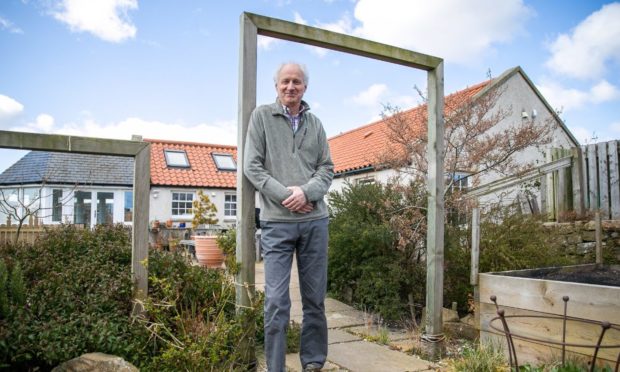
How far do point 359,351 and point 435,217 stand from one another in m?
1.20

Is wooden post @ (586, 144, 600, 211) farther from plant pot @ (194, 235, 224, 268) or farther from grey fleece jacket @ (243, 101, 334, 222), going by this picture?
plant pot @ (194, 235, 224, 268)

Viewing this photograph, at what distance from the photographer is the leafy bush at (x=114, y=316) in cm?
236

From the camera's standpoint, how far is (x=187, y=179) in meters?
15.1

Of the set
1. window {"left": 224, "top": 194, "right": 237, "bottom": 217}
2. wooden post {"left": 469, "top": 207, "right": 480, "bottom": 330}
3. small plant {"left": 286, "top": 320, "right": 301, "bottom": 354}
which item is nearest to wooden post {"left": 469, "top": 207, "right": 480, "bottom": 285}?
wooden post {"left": 469, "top": 207, "right": 480, "bottom": 330}

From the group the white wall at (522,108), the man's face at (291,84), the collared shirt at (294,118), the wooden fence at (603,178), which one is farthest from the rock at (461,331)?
the white wall at (522,108)

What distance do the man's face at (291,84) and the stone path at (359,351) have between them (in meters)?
1.71

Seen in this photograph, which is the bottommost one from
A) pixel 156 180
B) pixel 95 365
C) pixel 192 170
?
pixel 95 365

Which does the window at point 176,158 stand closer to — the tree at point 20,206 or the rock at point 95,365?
the tree at point 20,206

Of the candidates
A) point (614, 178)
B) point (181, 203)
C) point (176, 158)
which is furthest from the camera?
point (176, 158)

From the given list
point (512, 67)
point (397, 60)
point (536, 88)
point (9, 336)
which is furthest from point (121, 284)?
point (536, 88)

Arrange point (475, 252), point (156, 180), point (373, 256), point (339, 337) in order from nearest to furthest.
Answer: point (475, 252)
point (339, 337)
point (373, 256)
point (156, 180)

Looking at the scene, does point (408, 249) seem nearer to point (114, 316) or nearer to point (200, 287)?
point (200, 287)

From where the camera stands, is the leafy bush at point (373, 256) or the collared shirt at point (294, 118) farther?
the leafy bush at point (373, 256)

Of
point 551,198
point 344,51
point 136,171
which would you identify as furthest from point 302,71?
point 551,198
